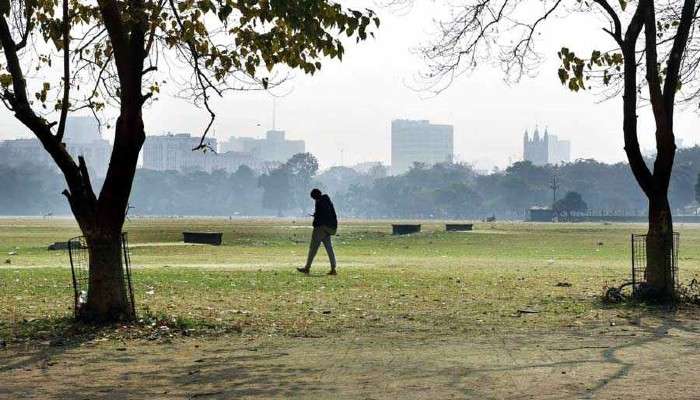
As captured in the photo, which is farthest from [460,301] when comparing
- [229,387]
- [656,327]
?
[229,387]

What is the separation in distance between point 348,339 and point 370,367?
224 cm

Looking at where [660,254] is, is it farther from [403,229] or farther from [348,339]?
[403,229]

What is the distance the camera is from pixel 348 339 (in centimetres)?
1251

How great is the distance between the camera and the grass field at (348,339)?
30.6 feet

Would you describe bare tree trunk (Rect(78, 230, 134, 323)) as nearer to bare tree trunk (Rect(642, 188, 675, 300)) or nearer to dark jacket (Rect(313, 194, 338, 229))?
bare tree trunk (Rect(642, 188, 675, 300))

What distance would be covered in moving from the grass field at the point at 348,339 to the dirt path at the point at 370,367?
0.07ft

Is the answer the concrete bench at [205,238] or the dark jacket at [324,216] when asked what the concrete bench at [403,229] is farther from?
the dark jacket at [324,216]

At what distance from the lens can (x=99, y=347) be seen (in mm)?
11922

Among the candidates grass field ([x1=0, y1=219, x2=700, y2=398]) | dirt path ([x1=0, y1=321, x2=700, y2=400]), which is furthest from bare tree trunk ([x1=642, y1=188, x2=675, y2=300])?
Result: dirt path ([x1=0, y1=321, x2=700, y2=400])

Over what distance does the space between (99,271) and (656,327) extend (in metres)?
7.24

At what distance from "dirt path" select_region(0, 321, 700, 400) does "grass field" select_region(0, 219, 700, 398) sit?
0.02m

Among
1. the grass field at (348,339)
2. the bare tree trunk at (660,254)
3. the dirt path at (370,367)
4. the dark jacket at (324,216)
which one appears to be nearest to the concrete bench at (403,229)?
the grass field at (348,339)

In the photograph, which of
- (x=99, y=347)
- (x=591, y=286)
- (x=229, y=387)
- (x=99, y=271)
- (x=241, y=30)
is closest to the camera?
(x=229, y=387)

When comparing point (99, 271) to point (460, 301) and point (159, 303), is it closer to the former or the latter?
point (159, 303)
